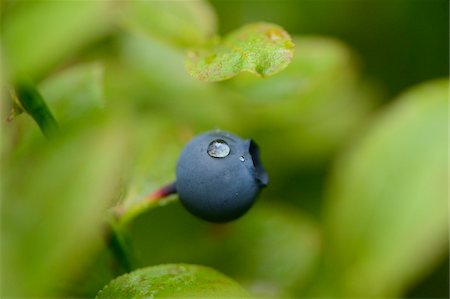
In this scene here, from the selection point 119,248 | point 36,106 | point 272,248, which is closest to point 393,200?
point 272,248

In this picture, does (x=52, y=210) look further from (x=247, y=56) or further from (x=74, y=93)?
(x=74, y=93)

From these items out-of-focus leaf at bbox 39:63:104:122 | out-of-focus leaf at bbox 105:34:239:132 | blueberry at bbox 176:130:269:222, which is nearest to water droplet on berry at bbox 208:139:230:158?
blueberry at bbox 176:130:269:222

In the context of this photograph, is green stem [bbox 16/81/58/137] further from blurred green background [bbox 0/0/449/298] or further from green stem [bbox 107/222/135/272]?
green stem [bbox 107/222/135/272]

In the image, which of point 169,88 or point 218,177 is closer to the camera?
point 218,177

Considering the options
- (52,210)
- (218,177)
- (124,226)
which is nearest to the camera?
(52,210)

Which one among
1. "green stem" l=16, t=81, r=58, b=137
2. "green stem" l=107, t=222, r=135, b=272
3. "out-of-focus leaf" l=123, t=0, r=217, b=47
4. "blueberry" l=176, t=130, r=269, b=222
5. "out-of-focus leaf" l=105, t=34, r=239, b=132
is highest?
"out-of-focus leaf" l=105, t=34, r=239, b=132

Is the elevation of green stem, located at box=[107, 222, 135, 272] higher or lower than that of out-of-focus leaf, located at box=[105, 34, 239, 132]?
lower

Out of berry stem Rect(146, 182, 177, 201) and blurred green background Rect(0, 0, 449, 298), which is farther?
berry stem Rect(146, 182, 177, 201)
